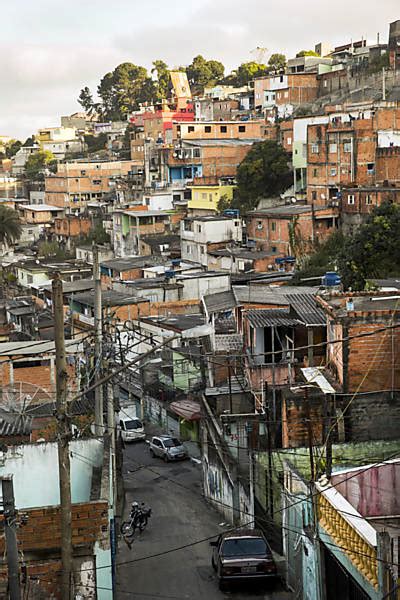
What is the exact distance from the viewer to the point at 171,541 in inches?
732

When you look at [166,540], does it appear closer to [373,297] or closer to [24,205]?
[373,297]

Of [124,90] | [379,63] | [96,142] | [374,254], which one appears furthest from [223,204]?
[124,90]

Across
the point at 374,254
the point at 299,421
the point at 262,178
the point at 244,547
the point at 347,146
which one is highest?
the point at 347,146

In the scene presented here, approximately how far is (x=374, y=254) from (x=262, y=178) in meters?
22.1

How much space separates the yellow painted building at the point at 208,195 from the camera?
2133 inches

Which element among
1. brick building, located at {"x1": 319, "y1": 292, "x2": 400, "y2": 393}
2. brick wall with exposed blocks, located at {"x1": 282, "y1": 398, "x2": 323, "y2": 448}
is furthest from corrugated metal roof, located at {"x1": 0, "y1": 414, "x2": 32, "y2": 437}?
brick building, located at {"x1": 319, "y1": 292, "x2": 400, "y2": 393}

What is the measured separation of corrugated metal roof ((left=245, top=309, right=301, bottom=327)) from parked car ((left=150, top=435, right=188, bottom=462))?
625 cm

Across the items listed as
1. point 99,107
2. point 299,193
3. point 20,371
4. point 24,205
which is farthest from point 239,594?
point 99,107

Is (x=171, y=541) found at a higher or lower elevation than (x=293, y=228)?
lower

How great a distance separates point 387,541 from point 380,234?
77.9ft

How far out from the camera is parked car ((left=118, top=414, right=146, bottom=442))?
2870 centimetres

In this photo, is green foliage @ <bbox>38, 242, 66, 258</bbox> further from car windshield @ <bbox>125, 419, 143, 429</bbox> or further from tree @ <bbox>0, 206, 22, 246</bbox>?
car windshield @ <bbox>125, 419, 143, 429</bbox>

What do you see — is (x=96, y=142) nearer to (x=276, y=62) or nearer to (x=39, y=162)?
(x=39, y=162)

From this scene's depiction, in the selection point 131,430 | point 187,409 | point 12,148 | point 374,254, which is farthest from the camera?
point 12,148
